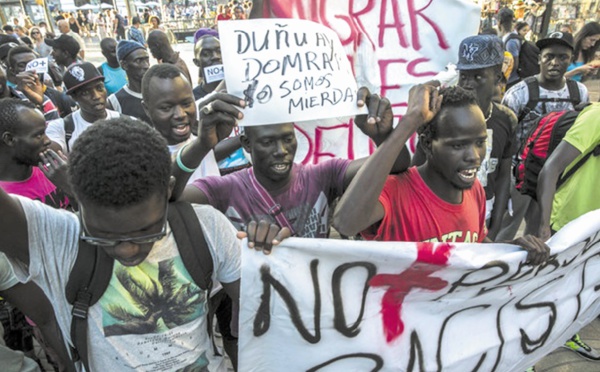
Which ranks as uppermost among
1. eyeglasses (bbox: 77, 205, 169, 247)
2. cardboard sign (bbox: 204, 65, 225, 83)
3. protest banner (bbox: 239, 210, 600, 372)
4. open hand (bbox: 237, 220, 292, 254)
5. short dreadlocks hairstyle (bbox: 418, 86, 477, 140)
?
cardboard sign (bbox: 204, 65, 225, 83)

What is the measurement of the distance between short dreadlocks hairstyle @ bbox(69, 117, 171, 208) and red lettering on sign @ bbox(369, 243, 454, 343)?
89cm

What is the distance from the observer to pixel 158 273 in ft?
4.53

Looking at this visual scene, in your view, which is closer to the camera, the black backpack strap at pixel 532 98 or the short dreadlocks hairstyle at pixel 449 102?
the short dreadlocks hairstyle at pixel 449 102

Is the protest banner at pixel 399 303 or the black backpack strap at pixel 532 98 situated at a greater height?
the black backpack strap at pixel 532 98

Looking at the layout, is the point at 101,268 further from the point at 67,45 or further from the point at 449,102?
Answer: the point at 67,45

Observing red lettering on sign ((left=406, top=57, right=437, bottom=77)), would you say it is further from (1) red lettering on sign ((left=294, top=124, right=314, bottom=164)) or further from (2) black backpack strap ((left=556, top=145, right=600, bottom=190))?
(2) black backpack strap ((left=556, top=145, right=600, bottom=190))

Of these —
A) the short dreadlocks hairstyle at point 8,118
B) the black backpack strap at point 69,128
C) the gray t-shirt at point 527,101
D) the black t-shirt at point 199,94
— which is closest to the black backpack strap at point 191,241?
the short dreadlocks hairstyle at point 8,118

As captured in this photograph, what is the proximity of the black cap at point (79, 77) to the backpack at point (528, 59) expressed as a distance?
17.2 ft

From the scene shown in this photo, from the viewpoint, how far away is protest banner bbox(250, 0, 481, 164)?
235 cm

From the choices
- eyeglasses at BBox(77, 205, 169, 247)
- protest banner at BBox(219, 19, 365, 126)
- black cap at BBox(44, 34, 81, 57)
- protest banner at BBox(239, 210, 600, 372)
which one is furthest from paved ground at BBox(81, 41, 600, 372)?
black cap at BBox(44, 34, 81, 57)

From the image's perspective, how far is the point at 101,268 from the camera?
4.26ft

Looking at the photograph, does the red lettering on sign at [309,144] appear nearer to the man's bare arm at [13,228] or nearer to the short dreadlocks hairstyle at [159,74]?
the short dreadlocks hairstyle at [159,74]

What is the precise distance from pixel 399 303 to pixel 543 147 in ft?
5.40

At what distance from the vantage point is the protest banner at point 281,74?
5.56 ft
